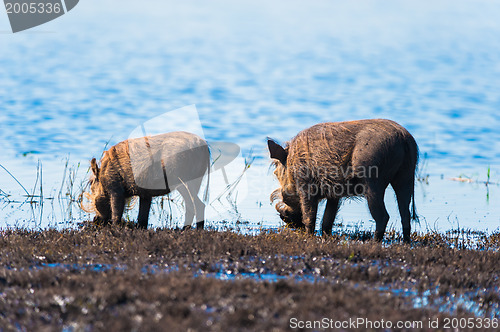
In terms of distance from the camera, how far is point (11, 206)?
13.1 m

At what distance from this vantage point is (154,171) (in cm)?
987

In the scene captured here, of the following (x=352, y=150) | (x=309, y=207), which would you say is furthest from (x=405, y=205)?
(x=309, y=207)

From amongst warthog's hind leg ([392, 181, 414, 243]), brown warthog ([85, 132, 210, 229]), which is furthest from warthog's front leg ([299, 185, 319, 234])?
brown warthog ([85, 132, 210, 229])

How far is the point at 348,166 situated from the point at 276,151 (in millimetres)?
1608

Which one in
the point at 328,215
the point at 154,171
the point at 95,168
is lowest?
the point at 328,215

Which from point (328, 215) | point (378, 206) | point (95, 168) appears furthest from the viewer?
point (95, 168)

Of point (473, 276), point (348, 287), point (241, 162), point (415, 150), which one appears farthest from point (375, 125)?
point (241, 162)

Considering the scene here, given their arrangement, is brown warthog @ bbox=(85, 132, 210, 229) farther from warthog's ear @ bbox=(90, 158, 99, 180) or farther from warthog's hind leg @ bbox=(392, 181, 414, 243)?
warthog's hind leg @ bbox=(392, 181, 414, 243)

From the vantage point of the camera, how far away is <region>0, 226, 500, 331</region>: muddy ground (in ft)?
16.1

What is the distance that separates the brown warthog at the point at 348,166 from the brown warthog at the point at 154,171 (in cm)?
147

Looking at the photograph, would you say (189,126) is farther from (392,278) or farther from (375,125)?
→ (392,278)

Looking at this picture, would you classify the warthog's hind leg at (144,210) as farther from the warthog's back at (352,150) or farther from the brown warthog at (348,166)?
the warthog's back at (352,150)

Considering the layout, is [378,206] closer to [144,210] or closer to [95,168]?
[144,210]

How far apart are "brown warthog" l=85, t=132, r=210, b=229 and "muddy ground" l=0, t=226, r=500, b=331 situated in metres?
1.17
